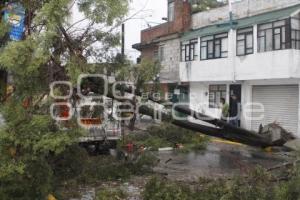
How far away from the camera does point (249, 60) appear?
25.8 meters

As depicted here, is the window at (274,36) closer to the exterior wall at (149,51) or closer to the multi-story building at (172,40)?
the multi-story building at (172,40)

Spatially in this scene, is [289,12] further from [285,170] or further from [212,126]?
[285,170]

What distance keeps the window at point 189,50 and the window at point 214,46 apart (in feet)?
2.59

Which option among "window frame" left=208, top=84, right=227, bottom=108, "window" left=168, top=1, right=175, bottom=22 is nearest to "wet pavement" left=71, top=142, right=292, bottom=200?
"window frame" left=208, top=84, right=227, bottom=108

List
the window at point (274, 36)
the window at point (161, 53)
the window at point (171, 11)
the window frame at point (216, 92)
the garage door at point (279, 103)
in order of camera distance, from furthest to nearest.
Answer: the window at point (161, 53) → the window at point (171, 11) → the window frame at point (216, 92) → the garage door at point (279, 103) → the window at point (274, 36)

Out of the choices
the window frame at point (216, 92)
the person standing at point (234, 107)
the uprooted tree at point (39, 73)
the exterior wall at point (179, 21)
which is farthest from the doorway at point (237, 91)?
the uprooted tree at point (39, 73)

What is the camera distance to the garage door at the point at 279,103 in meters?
23.9

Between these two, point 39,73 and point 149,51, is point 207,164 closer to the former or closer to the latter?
point 39,73

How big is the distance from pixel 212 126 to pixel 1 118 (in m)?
7.41

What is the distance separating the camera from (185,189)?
→ 7.80 metres

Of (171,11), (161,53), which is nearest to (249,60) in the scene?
(161,53)

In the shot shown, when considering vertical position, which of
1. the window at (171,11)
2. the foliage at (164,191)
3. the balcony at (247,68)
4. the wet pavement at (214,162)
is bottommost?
the wet pavement at (214,162)

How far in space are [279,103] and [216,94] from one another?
225 inches

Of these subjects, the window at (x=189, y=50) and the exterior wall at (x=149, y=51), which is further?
the exterior wall at (x=149, y=51)
